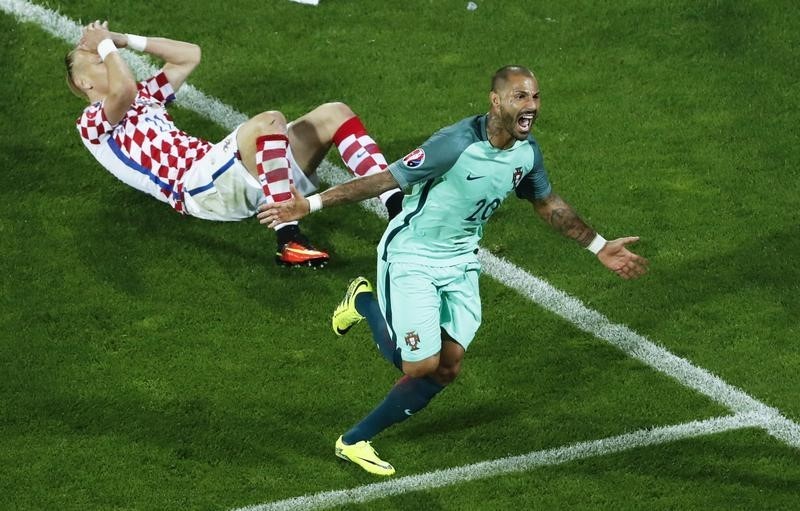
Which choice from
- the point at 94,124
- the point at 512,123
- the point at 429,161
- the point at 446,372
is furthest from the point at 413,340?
the point at 94,124

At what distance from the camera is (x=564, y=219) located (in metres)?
7.45

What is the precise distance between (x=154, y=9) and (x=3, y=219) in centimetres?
251

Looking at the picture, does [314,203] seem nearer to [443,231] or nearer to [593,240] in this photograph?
[443,231]

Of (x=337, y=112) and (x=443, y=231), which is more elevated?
(x=337, y=112)

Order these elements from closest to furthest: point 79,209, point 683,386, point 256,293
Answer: point 683,386 → point 256,293 → point 79,209

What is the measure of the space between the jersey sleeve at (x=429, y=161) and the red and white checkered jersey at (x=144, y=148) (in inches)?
100

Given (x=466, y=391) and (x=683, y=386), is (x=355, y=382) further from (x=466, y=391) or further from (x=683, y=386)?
(x=683, y=386)

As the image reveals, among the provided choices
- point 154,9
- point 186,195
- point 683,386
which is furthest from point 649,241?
point 154,9

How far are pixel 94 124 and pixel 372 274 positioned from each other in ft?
6.24

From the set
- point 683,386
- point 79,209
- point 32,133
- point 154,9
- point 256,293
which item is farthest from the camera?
point 154,9

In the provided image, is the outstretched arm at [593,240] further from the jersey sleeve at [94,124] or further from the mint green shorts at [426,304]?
the jersey sleeve at [94,124]

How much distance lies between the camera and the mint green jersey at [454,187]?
7035 millimetres

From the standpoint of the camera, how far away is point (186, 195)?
9.20 metres

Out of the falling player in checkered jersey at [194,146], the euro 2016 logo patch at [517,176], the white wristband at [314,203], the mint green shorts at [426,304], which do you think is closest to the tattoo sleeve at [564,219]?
the euro 2016 logo patch at [517,176]
